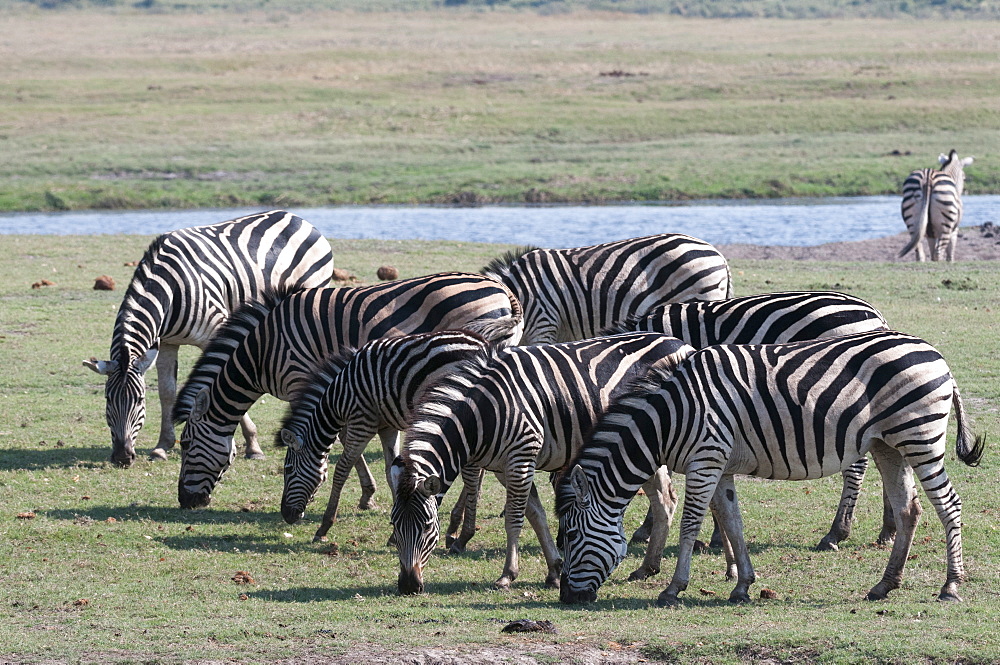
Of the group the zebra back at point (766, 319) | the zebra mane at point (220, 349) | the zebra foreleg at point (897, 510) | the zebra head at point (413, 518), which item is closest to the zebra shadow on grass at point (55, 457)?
the zebra mane at point (220, 349)

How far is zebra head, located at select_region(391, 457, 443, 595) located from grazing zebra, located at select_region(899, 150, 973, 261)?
1774 cm

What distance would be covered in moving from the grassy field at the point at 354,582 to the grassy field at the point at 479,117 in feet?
74.8

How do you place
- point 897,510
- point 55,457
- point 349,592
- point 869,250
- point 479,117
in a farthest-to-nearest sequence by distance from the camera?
point 479,117 → point 869,250 → point 55,457 → point 349,592 → point 897,510

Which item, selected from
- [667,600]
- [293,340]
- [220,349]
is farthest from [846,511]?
[220,349]

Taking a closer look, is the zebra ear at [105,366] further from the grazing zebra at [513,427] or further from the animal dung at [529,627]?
the animal dung at [529,627]

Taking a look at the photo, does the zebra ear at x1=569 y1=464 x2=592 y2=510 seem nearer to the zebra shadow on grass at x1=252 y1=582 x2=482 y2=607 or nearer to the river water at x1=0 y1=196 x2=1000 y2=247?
the zebra shadow on grass at x1=252 y1=582 x2=482 y2=607

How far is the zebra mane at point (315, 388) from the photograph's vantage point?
9.54m

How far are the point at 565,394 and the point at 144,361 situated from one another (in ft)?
15.9

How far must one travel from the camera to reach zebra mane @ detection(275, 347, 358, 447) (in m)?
9.54

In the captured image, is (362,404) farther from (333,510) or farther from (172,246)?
(172,246)

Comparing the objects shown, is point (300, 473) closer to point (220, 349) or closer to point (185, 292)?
point (220, 349)

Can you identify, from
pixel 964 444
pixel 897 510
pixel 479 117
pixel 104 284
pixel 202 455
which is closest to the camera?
pixel 897 510

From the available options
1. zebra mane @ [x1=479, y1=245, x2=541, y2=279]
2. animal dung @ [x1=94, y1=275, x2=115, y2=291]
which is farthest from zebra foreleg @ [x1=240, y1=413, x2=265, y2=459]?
animal dung @ [x1=94, y1=275, x2=115, y2=291]

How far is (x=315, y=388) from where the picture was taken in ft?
31.5
